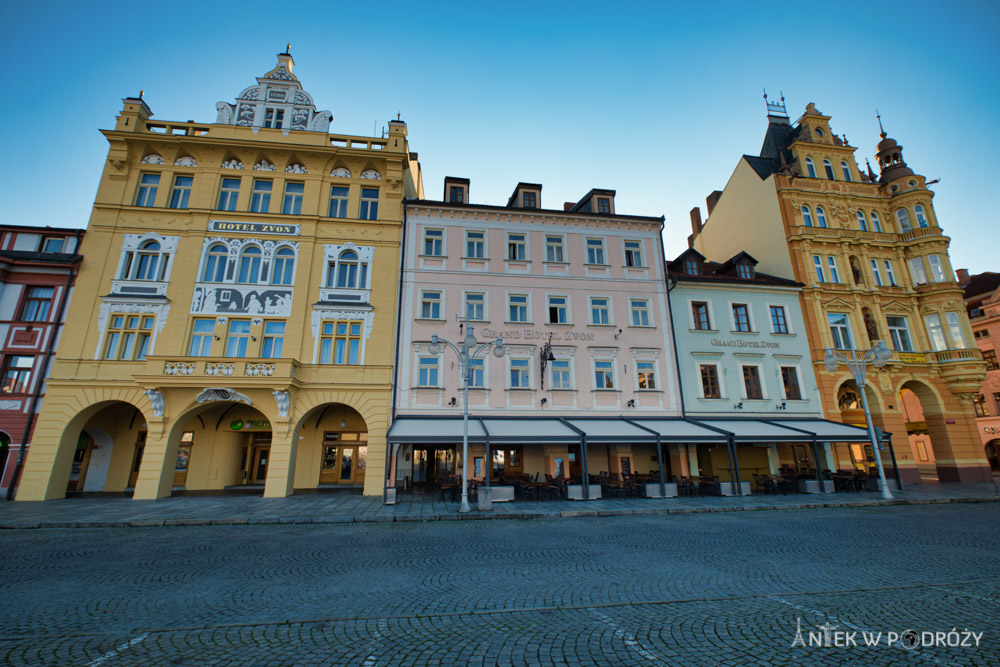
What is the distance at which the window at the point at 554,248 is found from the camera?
2366cm

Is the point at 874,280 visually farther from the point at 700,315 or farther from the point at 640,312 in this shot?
the point at 640,312

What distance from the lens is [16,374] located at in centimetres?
1930

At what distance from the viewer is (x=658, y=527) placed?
40.4ft

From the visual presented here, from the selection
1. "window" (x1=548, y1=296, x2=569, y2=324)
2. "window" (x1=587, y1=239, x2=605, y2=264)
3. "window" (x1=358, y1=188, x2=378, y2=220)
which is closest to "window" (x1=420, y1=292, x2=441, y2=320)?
"window" (x1=358, y1=188, x2=378, y2=220)

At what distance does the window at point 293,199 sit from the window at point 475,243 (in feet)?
29.8

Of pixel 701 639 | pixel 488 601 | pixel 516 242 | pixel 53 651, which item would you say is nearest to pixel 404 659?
pixel 488 601

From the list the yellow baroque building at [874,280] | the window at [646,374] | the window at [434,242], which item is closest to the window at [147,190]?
the window at [434,242]

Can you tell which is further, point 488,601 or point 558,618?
point 488,601

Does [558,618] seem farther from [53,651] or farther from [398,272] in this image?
[398,272]

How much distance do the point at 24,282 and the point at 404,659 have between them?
27377 mm

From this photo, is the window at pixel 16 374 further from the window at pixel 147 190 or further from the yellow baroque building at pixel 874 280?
the yellow baroque building at pixel 874 280

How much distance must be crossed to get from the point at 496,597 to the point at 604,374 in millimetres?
16542

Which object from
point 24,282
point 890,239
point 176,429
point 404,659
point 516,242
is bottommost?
point 404,659

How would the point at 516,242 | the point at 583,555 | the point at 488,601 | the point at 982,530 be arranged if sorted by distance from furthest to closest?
the point at 516,242
the point at 982,530
the point at 583,555
the point at 488,601
